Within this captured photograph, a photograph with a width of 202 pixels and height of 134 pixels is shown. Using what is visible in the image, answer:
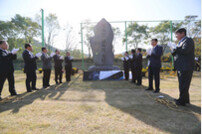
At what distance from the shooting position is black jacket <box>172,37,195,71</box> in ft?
7.92

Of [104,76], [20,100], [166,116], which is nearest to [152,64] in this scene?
[166,116]

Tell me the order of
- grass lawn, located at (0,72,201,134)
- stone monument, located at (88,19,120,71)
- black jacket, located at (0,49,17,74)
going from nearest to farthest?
grass lawn, located at (0,72,201,134), black jacket, located at (0,49,17,74), stone monument, located at (88,19,120,71)

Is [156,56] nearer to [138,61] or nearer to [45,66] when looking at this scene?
[138,61]

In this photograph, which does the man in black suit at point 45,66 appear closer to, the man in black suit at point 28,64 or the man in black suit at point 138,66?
the man in black suit at point 28,64

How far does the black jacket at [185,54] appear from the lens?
2415 mm

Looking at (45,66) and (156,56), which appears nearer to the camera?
(156,56)

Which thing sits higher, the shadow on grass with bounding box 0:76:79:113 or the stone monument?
the stone monument

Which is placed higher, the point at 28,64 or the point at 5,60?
the point at 5,60

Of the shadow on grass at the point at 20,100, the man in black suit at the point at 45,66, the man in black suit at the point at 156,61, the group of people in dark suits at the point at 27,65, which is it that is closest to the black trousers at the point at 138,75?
the man in black suit at the point at 156,61

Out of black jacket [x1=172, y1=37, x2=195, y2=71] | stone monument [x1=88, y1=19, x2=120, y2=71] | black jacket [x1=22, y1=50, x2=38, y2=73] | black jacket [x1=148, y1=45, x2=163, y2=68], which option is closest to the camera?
black jacket [x1=172, y1=37, x2=195, y2=71]

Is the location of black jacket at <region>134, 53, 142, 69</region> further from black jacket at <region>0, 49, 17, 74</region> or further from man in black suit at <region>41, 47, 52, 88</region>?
black jacket at <region>0, 49, 17, 74</region>

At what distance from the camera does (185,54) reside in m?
2.51

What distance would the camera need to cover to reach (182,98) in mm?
2582

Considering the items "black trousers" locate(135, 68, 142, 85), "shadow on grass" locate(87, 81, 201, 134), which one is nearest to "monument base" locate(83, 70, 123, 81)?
"black trousers" locate(135, 68, 142, 85)
